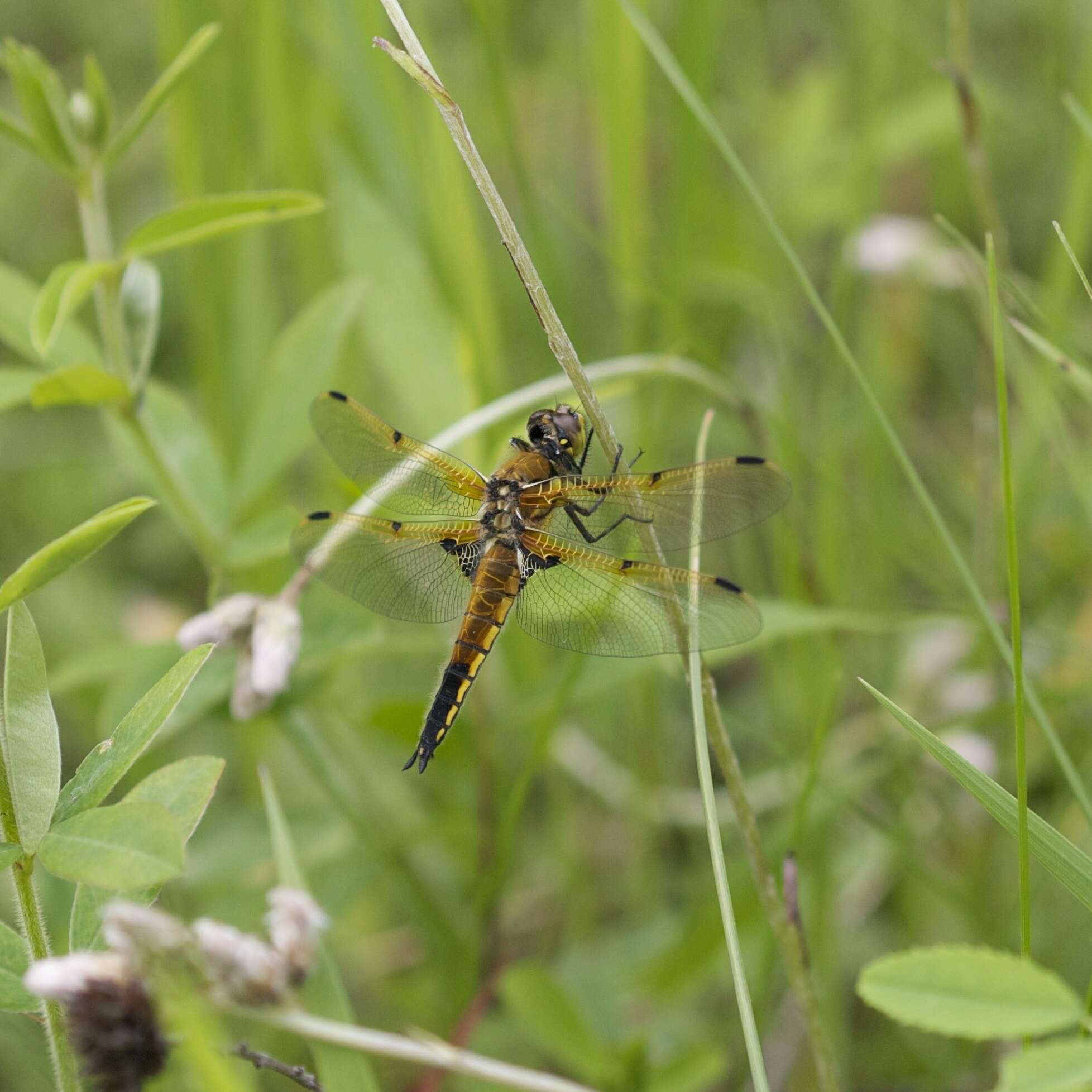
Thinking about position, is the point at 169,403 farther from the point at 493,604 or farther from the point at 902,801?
the point at 902,801

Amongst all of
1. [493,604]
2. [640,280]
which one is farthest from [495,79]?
[493,604]

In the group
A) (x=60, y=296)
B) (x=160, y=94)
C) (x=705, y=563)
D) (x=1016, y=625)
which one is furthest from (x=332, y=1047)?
(x=705, y=563)

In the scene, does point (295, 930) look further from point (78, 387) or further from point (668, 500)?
point (668, 500)

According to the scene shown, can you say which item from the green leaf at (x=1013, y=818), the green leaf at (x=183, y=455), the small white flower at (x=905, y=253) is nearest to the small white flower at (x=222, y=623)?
the green leaf at (x=183, y=455)

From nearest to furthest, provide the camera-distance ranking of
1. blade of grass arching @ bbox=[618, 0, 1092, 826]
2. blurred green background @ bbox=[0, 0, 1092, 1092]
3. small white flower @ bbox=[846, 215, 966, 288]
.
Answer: blade of grass arching @ bbox=[618, 0, 1092, 826], blurred green background @ bbox=[0, 0, 1092, 1092], small white flower @ bbox=[846, 215, 966, 288]

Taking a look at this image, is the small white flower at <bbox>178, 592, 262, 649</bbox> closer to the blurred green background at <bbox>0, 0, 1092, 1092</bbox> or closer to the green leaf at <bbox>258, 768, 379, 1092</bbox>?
the blurred green background at <bbox>0, 0, 1092, 1092</bbox>

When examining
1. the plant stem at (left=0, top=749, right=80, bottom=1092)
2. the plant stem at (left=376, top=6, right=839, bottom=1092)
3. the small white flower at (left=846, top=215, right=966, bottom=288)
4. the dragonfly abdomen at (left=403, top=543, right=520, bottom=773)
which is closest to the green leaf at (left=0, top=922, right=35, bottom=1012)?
the plant stem at (left=0, top=749, right=80, bottom=1092)

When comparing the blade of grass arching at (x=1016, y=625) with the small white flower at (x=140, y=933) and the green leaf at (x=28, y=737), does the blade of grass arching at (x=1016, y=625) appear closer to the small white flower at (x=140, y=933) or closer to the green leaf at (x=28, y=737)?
the small white flower at (x=140, y=933)
